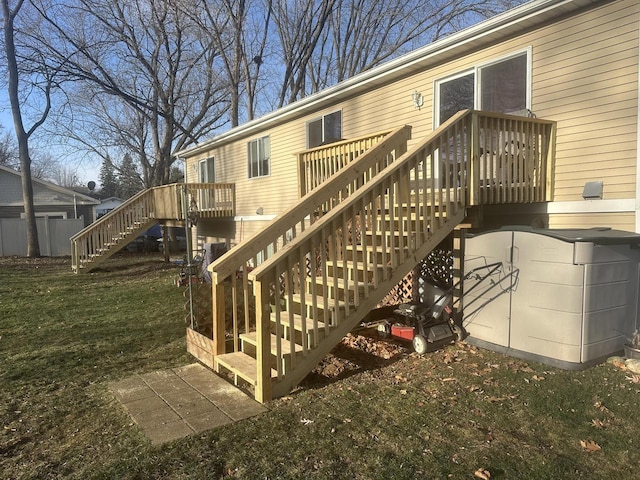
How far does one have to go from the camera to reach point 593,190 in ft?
19.1

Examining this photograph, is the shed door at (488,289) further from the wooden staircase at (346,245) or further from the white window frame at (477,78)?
the white window frame at (477,78)

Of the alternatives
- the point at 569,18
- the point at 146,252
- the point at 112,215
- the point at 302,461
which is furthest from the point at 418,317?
the point at 146,252

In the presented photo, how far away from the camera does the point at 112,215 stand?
48.4 ft

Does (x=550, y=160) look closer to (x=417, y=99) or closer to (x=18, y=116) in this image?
(x=417, y=99)

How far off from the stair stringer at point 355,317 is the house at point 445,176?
16 millimetres

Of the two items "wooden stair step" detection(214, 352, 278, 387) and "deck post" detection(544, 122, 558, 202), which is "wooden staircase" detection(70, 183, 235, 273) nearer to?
"wooden stair step" detection(214, 352, 278, 387)

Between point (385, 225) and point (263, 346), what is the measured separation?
209 cm

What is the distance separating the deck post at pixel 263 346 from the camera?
3822 millimetres

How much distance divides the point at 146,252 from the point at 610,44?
18463 millimetres

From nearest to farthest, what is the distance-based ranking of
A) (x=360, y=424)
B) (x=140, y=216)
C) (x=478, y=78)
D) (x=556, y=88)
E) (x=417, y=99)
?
1. (x=360, y=424)
2. (x=556, y=88)
3. (x=478, y=78)
4. (x=417, y=99)
5. (x=140, y=216)

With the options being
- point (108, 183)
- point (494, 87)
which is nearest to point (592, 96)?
point (494, 87)

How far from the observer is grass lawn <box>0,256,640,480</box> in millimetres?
2885

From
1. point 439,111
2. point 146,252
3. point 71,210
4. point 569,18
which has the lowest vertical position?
point 146,252

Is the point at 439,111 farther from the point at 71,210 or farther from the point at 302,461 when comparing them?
the point at 71,210
